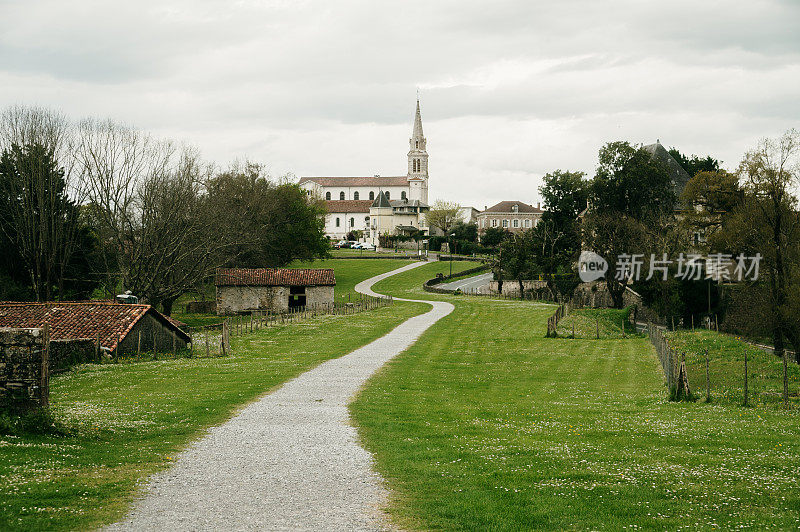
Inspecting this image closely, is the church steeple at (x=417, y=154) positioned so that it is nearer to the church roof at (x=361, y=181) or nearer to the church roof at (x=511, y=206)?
the church roof at (x=361, y=181)

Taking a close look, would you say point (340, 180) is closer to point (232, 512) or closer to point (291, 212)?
point (291, 212)

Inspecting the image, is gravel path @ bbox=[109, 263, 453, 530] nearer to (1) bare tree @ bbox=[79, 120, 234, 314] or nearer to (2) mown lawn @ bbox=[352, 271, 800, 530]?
(2) mown lawn @ bbox=[352, 271, 800, 530]

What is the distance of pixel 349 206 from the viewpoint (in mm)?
178875

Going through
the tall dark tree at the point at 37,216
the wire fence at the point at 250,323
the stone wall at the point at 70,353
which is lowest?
the wire fence at the point at 250,323

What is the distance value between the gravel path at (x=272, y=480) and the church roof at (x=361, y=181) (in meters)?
175

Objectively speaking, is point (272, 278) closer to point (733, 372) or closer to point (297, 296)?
point (297, 296)

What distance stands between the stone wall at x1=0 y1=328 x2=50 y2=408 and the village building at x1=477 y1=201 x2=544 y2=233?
6013 inches

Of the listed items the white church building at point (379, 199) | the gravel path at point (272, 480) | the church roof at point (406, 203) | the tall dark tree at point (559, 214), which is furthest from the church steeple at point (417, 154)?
the gravel path at point (272, 480)

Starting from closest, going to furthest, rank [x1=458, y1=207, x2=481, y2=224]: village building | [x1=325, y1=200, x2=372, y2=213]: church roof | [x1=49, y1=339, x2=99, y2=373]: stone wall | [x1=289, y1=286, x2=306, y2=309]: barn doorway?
[x1=49, y1=339, x2=99, y2=373]: stone wall, [x1=289, y1=286, x2=306, y2=309]: barn doorway, [x1=458, y1=207, x2=481, y2=224]: village building, [x1=325, y1=200, x2=372, y2=213]: church roof

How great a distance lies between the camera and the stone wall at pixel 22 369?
14129 mm

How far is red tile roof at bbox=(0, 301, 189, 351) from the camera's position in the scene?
30312mm

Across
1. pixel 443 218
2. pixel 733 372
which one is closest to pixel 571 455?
pixel 733 372

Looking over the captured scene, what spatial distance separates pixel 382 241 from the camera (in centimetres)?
16025

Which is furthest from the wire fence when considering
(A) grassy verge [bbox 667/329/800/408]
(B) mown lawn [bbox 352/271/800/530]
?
(A) grassy verge [bbox 667/329/800/408]
